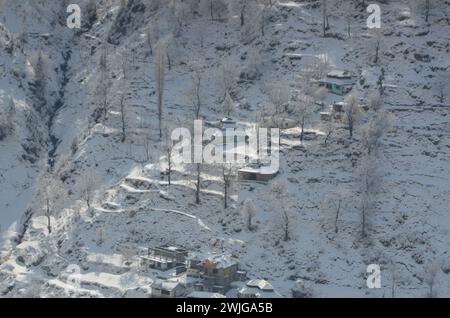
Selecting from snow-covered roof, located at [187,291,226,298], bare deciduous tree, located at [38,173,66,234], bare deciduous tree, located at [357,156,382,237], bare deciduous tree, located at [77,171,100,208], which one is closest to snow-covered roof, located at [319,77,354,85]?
bare deciduous tree, located at [357,156,382,237]

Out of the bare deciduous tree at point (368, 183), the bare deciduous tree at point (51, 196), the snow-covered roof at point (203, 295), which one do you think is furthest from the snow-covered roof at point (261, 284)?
the bare deciduous tree at point (51, 196)

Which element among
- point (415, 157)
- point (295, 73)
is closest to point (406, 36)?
point (295, 73)

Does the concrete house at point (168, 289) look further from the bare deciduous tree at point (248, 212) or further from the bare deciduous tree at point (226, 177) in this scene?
the bare deciduous tree at point (226, 177)

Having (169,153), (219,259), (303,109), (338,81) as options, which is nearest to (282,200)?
(219,259)

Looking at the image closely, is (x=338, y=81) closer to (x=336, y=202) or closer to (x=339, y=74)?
Answer: (x=339, y=74)
